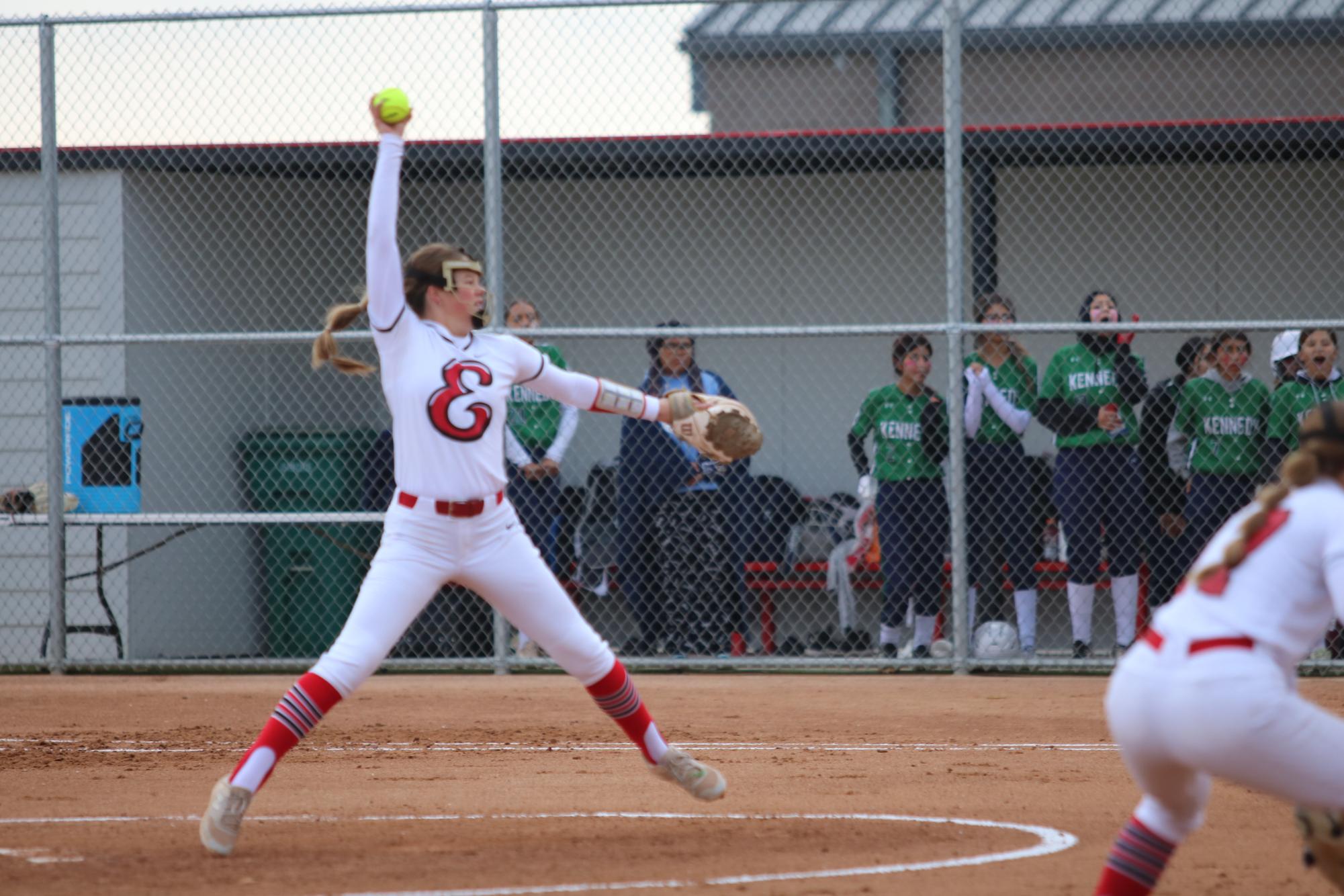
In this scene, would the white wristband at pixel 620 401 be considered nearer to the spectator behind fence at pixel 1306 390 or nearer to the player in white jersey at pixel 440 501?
the player in white jersey at pixel 440 501

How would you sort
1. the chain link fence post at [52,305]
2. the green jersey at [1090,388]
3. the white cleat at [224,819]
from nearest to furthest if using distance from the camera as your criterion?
→ the white cleat at [224,819], the green jersey at [1090,388], the chain link fence post at [52,305]

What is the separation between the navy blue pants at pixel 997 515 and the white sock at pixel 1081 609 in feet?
0.78

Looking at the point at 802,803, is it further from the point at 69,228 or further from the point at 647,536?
the point at 69,228

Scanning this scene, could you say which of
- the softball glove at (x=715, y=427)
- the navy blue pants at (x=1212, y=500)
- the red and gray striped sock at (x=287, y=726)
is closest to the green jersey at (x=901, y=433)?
the navy blue pants at (x=1212, y=500)

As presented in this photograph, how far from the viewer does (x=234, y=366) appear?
1233 centimetres

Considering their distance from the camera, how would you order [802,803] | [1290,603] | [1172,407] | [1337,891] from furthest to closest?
1. [1172,407]
2. [802,803]
3. [1337,891]
4. [1290,603]

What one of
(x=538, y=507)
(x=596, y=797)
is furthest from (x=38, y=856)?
(x=538, y=507)

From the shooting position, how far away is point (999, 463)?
32.8 feet

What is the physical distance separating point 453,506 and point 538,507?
5.11 meters

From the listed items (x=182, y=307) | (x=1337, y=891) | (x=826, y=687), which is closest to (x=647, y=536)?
(x=826, y=687)

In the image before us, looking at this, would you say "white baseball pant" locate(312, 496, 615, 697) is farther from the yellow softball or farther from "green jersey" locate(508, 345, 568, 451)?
"green jersey" locate(508, 345, 568, 451)

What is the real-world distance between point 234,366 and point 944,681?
5776 mm

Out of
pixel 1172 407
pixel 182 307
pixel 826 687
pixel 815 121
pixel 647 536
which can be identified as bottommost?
pixel 826 687

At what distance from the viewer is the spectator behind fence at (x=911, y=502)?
33.2ft
